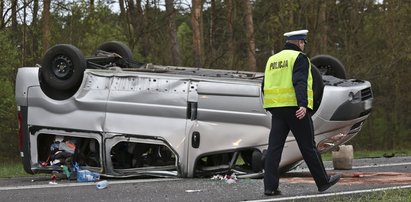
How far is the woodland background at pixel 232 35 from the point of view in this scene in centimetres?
1853

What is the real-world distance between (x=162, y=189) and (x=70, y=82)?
6.73ft

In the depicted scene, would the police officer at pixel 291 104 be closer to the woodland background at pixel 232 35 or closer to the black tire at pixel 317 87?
the black tire at pixel 317 87

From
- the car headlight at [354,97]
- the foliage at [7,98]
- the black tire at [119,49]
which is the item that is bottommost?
the foliage at [7,98]

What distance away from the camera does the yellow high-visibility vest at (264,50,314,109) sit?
543 cm

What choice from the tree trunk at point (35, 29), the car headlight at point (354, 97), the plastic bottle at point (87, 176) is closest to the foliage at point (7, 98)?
the tree trunk at point (35, 29)

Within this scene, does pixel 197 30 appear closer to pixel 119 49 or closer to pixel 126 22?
pixel 126 22

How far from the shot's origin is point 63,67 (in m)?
7.59

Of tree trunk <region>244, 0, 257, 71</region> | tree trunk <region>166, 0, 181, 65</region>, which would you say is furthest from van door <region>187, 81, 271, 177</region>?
tree trunk <region>166, 0, 181, 65</region>

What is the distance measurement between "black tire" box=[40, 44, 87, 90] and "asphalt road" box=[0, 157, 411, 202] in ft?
3.88

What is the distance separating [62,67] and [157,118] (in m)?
1.40

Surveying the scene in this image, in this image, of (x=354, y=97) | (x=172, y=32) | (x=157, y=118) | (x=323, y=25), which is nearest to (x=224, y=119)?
(x=157, y=118)

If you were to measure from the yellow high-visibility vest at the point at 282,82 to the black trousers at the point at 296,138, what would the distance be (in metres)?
0.07

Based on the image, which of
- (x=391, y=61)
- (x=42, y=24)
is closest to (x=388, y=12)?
(x=391, y=61)

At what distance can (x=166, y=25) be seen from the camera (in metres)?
21.5
